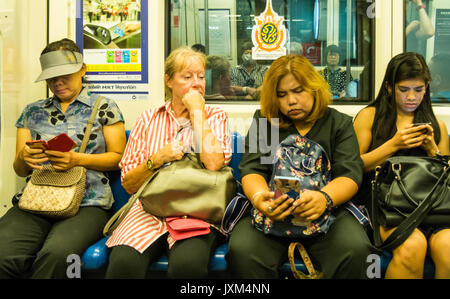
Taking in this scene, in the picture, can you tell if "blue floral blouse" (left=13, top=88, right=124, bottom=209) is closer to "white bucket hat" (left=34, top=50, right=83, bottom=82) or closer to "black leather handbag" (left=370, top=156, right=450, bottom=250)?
"white bucket hat" (left=34, top=50, right=83, bottom=82)

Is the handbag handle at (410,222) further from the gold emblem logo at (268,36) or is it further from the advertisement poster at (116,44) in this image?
the advertisement poster at (116,44)

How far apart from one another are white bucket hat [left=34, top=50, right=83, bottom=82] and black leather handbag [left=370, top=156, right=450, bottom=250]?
84.9 inches

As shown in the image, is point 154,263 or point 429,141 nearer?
point 154,263

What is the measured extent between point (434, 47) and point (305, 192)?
82.3 inches

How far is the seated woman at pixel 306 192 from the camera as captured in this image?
2066mm

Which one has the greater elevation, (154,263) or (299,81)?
(299,81)

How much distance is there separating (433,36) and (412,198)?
5.81 feet

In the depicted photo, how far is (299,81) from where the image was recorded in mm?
2359

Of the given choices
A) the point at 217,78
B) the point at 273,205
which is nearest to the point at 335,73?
the point at 217,78

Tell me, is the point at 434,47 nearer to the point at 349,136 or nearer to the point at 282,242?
the point at 349,136

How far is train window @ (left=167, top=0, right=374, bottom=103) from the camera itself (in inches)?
132

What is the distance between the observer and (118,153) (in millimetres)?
2828

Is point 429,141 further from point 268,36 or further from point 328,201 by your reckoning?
point 268,36

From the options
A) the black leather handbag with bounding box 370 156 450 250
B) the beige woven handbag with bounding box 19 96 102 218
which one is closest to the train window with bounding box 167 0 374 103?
the black leather handbag with bounding box 370 156 450 250
